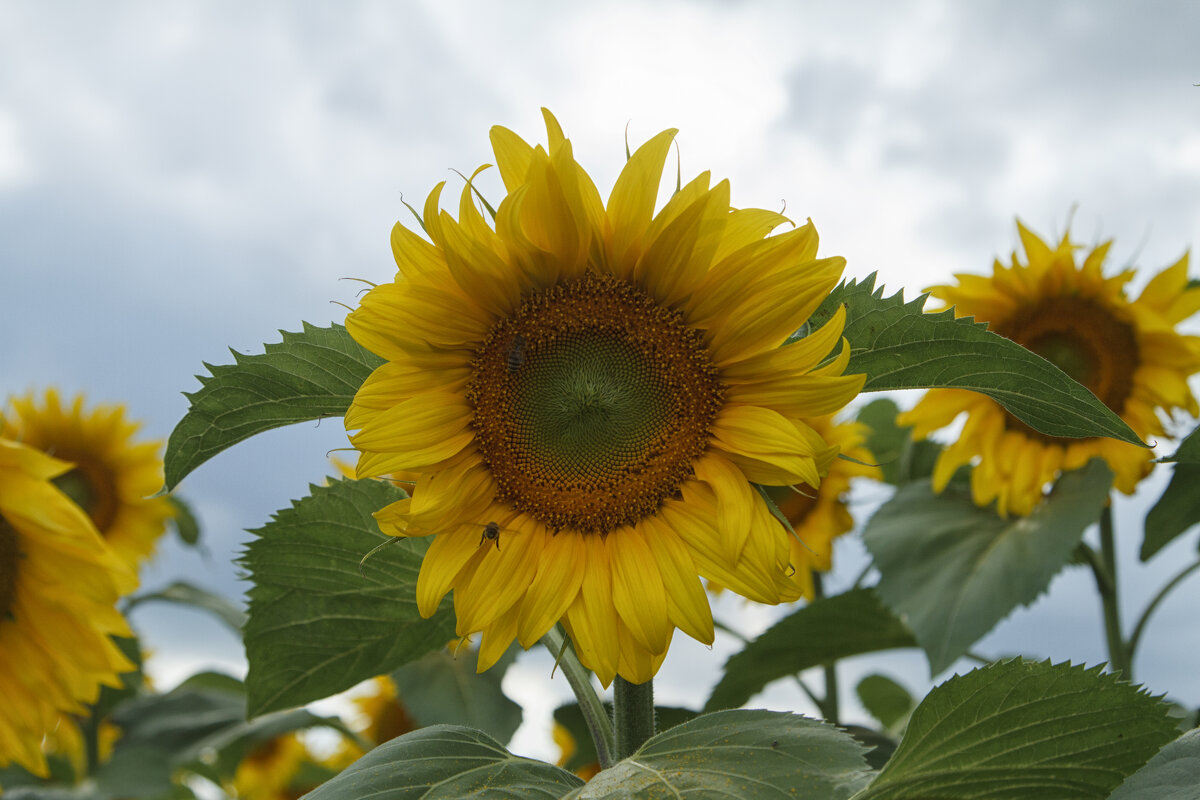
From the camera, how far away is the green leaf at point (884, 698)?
394cm

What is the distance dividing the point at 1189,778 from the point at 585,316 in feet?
2.93

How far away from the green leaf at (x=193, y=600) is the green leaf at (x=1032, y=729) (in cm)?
319

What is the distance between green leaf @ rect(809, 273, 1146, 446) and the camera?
1332mm

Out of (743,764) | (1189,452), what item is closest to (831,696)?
(1189,452)

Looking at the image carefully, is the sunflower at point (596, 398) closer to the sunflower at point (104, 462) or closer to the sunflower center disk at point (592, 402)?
the sunflower center disk at point (592, 402)

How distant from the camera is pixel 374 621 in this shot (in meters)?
1.67

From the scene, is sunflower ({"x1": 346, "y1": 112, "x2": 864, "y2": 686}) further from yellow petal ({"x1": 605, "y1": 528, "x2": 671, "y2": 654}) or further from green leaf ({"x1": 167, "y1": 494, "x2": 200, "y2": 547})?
green leaf ({"x1": 167, "y1": 494, "x2": 200, "y2": 547})

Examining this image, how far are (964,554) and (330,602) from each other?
1593mm

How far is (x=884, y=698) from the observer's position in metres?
3.96

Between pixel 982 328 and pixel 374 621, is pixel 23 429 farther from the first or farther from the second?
pixel 982 328

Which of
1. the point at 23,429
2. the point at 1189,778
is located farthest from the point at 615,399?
the point at 23,429

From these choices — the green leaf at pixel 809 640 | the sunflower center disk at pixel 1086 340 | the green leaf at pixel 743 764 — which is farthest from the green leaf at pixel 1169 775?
the sunflower center disk at pixel 1086 340

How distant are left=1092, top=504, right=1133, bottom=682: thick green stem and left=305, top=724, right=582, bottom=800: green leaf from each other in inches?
74.4

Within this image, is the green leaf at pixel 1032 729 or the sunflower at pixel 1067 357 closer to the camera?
the green leaf at pixel 1032 729
